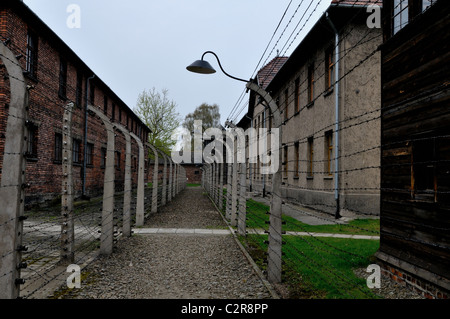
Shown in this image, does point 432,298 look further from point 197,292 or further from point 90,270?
point 90,270

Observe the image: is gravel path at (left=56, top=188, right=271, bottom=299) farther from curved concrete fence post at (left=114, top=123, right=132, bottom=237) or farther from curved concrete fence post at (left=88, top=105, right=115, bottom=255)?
curved concrete fence post at (left=114, top=123, right=132, bottom=237)

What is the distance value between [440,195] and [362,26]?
11051 mm

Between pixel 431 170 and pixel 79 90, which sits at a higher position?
pixel 79 90

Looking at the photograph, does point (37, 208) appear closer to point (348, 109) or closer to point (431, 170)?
point (348, 109)

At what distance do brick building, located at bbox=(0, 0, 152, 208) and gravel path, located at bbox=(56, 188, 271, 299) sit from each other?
3522mm

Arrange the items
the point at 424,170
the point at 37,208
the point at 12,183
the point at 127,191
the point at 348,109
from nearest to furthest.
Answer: the point at 12,183
the point at 424,170
the point at 127,191
the point at 348,109
the point at 37,208

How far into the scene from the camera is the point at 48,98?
51.5 ft

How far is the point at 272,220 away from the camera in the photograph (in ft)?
18.1

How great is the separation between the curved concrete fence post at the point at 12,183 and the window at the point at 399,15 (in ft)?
17.4

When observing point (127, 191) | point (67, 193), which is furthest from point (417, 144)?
point (127, 191)

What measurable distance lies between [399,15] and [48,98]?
1400cm

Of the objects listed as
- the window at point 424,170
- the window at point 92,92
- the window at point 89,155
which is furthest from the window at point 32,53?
the window at point 424,170

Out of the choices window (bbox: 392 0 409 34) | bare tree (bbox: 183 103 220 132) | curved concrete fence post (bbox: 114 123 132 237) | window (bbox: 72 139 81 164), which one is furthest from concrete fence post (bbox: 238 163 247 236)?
bare tree (bbox: 183 103 220 132)

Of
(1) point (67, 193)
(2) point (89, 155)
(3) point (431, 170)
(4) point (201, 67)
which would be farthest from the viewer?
(2) point (89, 155)
